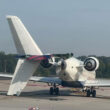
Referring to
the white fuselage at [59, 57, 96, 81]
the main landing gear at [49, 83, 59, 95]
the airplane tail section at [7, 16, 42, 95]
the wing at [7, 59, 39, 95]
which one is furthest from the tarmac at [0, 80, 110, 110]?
the main landing gear at [49, 83, 59, 95]

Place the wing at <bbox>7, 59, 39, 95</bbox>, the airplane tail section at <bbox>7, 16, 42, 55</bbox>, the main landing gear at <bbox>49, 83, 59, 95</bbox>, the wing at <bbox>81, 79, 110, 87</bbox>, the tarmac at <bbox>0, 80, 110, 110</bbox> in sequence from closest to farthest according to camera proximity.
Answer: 1. the tarmac at <bbox>0, 80, 110, 110</bbox>
2. the wing at <bbox>7, 59, 39, 95</bbox>
3. the airplane tail section at <bbox>7, 16, 42, 55</bbox>
4. the wing at <bbox>81, 79, 110, 87</bbox>
5. the main landing gear at <bbox>49, 83, 59, 95</bbox>

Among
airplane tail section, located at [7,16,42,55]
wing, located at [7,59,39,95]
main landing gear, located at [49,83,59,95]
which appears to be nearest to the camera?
wing, located at [7,59,39,95]

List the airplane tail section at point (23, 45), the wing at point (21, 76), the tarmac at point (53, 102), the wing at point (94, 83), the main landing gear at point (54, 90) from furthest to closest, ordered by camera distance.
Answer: the main landing gear at point (54, 90) < the wing at point (94, 83) < the airplane tail section at point (23, 45) < the wing at point (21, 76) < the tarmac at point (53, 102)

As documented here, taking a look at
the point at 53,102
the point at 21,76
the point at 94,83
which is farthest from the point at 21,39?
the point at 94,83

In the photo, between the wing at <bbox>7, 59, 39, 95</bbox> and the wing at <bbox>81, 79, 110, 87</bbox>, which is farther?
the wing at <bbox>81, 79, 110, 87</bbox>

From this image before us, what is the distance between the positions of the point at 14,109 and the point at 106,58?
110933mm

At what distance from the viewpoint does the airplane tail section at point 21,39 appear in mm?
31625

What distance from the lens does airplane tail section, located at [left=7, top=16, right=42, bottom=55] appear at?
31625 mm

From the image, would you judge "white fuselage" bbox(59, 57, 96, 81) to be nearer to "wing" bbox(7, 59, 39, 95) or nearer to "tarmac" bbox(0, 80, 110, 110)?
"tarmac" bbox(0, 80, 110, 110)

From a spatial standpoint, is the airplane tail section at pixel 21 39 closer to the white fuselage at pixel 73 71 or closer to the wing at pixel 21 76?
the wing at pixel 21 76

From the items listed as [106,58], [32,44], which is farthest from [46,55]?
[106,58]

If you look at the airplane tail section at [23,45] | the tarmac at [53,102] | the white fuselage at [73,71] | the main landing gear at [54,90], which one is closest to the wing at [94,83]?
the white fuselage at [73,71]

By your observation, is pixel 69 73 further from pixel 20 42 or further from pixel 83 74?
pixel 20 42

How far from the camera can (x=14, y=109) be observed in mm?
25141
